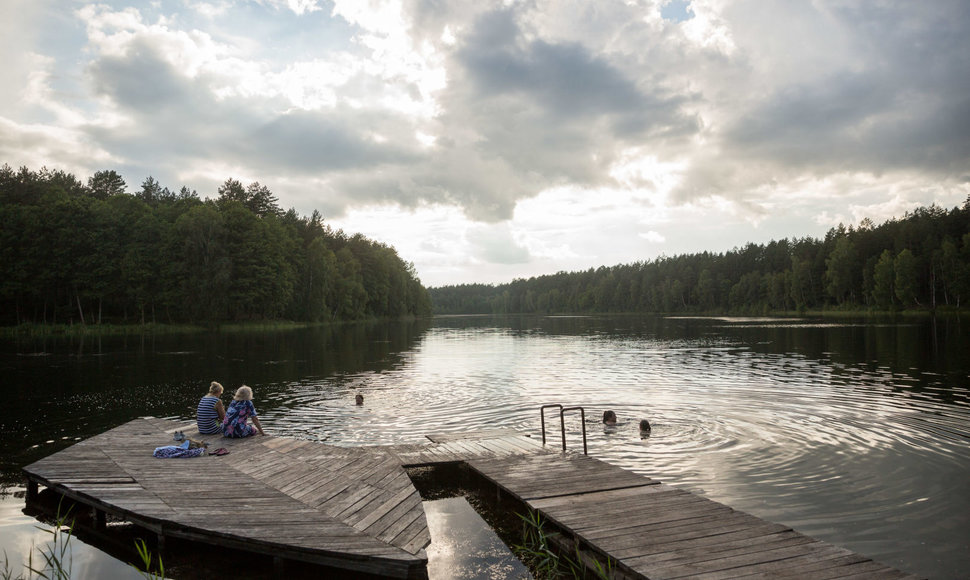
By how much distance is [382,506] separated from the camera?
360 inches

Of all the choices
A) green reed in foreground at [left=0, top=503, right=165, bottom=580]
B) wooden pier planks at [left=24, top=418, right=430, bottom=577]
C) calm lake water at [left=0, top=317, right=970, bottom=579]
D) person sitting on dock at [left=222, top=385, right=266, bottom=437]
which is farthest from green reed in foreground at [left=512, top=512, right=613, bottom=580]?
person sitting on dock at [left=222, top=385, right=266, bottom=437]

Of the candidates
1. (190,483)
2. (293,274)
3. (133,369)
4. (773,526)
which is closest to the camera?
(773,526)

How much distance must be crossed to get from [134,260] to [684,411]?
252 ft

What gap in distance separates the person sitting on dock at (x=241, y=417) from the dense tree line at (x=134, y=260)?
69093mm

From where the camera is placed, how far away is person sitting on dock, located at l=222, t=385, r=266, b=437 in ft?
45.0

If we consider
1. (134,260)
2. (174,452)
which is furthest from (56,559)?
(134,260)

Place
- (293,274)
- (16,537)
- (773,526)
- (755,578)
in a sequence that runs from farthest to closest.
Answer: (293,274)
(16,537)
(773,526)
(755,578)

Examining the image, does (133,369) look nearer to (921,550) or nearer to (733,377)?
(733,377)

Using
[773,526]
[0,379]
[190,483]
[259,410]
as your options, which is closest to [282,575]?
[190,483]

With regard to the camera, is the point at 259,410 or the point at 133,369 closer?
the point at 259,410

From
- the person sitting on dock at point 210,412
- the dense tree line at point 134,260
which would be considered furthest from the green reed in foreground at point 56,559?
the dense tree line at point 134,260

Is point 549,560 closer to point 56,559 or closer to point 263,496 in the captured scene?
point 263,496

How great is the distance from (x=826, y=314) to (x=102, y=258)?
130 m

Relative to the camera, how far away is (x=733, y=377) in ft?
93.8
